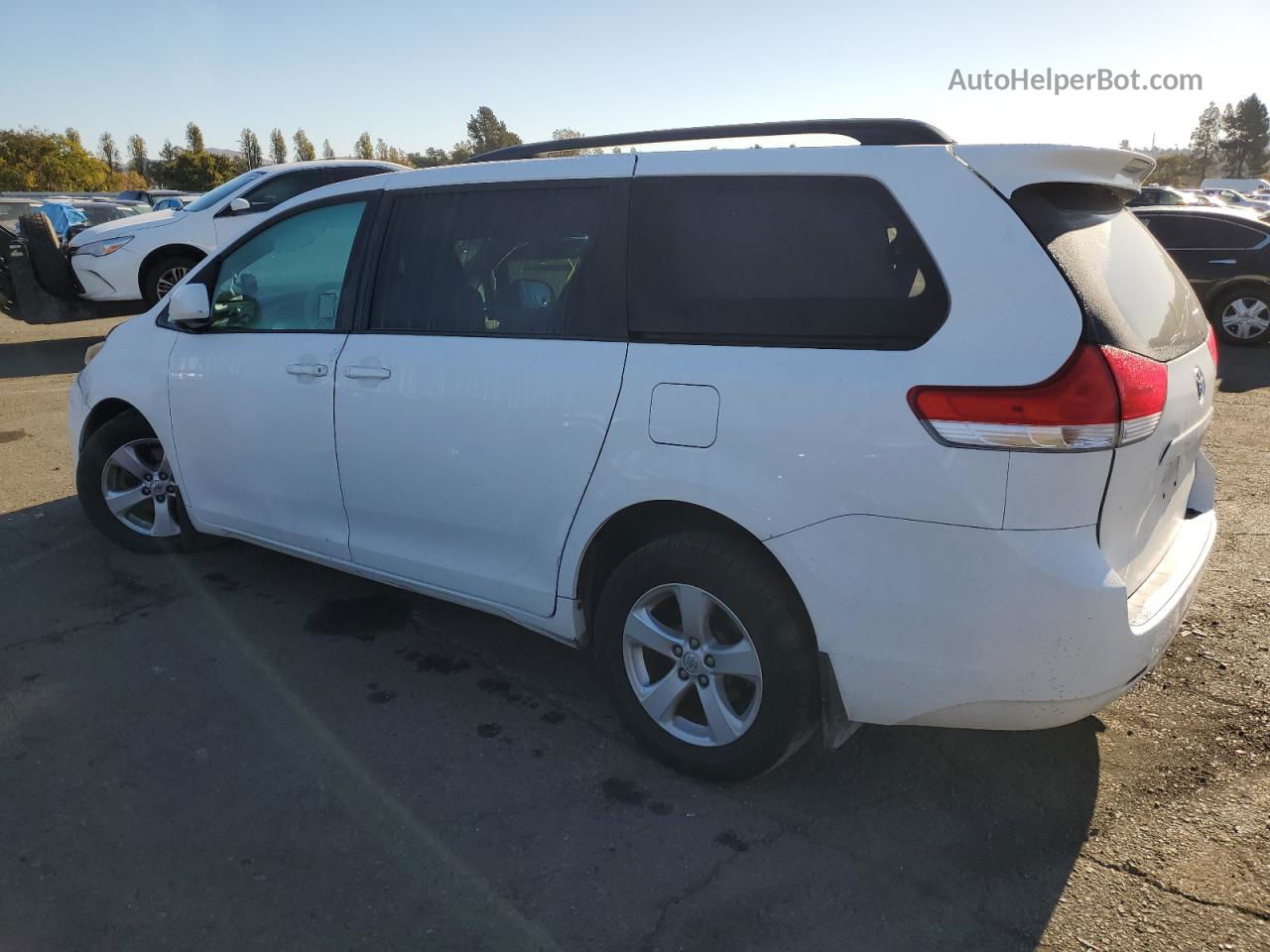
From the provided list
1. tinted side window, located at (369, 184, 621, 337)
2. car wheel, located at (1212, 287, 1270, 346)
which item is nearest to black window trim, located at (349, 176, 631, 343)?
tinted side window, located at (369, 184, 621, 337)

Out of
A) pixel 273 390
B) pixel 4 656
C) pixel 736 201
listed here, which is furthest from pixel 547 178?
pixel 4 656

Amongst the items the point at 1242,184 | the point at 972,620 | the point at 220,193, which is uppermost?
the point at 1242,184

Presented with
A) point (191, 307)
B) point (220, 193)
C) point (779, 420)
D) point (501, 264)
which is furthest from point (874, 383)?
point (220, 193)

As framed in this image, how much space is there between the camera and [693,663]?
2881mm

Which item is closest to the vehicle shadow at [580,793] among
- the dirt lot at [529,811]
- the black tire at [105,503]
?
the dirt lot at [529,811]

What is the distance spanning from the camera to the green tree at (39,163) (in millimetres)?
51625

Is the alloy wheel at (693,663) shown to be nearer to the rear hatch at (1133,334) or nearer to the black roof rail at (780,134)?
the rear hatch at (1133,334)

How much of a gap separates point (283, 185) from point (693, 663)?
411 inches

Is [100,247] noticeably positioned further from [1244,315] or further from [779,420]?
[1244,315]

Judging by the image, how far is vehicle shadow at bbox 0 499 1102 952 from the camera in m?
2.44

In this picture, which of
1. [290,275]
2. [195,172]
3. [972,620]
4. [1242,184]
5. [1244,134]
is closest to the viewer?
[972,620]

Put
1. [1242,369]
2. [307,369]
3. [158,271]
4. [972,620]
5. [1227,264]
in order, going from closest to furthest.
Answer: [972,620] → [307,369] → [1242,369] → [158,271] → [1227,264]

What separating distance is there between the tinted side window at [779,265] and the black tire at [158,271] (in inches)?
389

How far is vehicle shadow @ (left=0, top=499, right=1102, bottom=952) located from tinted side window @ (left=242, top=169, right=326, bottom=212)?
325 inches
